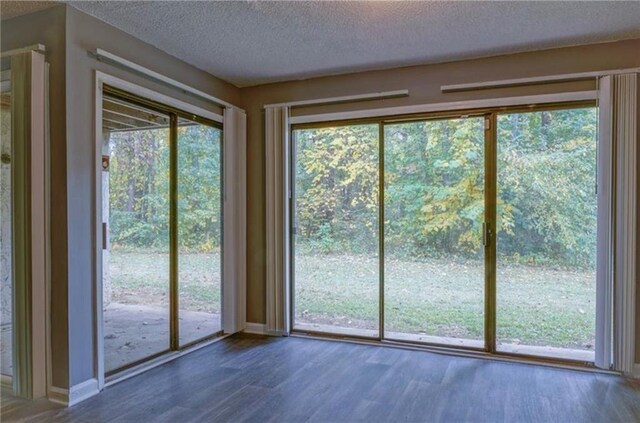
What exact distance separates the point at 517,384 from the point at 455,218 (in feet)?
4.71

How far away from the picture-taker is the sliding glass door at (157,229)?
3238 mm

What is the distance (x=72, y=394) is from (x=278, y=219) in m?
2.25

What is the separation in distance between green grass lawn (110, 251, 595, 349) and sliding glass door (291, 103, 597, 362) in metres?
0.01

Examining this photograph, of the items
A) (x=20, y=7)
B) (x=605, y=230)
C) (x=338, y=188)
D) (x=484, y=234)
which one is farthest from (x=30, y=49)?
(x=605, y=230)

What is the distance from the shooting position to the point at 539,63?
3.49 metres

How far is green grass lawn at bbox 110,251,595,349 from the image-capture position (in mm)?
3494

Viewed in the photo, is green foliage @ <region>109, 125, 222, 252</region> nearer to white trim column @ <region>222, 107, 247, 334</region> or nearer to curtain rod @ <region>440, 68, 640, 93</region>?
white trim column @ <region>222, 107, 247, 334</region>

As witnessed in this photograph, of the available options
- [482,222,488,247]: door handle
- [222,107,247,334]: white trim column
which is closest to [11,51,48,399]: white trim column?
[222,107,247,334]: white trim column

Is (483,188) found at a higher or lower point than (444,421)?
higher

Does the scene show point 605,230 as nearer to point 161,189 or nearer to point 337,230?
point 337,230

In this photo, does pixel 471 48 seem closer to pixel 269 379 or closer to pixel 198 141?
pixel 198 141

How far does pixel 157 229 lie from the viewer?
11.8ft

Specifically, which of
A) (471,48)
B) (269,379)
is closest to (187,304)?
(269,379)

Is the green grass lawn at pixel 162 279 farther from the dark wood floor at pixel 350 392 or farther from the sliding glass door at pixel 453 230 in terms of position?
the sliding glass door at pixel 453 230
